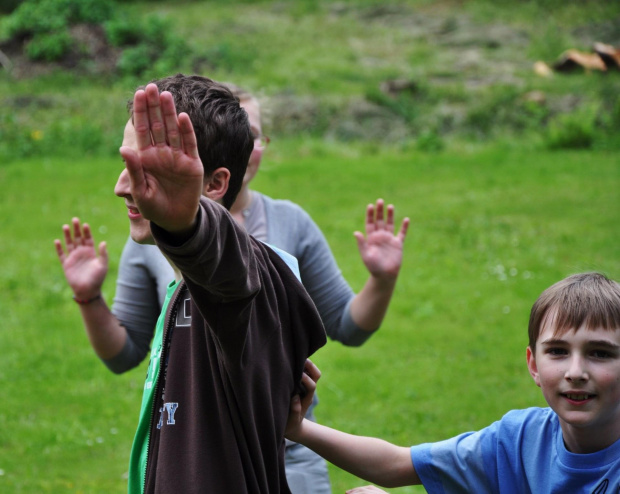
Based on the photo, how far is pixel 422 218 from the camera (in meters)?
10.4

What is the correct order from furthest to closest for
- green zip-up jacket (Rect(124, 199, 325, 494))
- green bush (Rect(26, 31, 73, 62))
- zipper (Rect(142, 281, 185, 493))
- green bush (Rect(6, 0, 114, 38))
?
green bush (Rect(6, 0, 114, 38))
green bush (Rect(26, 31, 73, 62))
zipper (Rect(142, 281, 185, 493))
green zip-up jacket (Rect(124, 199, 325, 494))

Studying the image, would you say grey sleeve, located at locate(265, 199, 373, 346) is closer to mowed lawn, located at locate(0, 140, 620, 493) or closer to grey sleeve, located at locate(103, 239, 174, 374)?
grey sleeve, located at locate(103, 239, 174, 374)

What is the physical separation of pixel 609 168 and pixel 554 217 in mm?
1924

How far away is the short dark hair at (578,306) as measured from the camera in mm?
2236

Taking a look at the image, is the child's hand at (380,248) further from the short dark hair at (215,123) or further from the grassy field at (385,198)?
the short dark hair at (215,123)

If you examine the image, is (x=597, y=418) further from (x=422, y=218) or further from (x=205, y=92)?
(x=422, y=218)

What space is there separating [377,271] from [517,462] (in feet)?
3.60

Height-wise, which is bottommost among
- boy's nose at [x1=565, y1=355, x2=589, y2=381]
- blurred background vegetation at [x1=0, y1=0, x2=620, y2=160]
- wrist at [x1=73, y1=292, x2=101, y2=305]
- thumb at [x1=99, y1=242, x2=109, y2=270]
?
boy's nose at [x1=565, y1=355, x2=589, y2=381]

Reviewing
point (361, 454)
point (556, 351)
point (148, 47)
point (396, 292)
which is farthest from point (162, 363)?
point (148, 47)

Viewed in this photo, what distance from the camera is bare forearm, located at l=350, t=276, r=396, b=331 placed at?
3330 millimetres

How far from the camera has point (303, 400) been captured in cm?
225

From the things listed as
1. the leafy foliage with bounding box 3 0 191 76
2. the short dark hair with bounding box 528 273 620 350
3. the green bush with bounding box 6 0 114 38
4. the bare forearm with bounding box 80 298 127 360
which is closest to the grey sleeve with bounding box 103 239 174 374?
the bare forearm with bounding box 80 298 127 360

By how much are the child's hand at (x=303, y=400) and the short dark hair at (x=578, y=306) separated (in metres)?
0.59

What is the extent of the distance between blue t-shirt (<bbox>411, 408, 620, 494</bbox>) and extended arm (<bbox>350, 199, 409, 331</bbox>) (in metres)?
0.89
